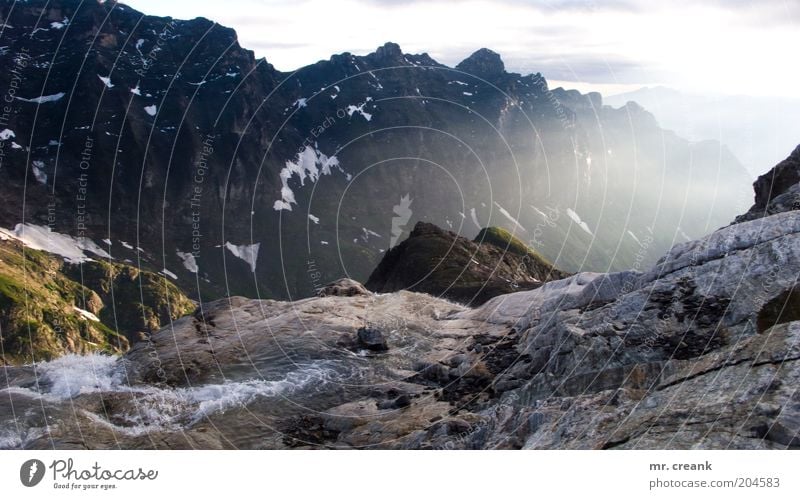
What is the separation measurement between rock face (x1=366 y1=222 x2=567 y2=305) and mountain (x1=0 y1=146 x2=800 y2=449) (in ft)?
119

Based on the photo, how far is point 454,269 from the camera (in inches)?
5256

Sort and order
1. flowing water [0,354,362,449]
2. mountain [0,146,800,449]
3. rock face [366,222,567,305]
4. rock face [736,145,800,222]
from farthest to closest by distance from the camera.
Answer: rock face [366,222,567,305], rock face [736,145,800,222], flowing water [0,354,362,449], mountain [0,146,800,449]

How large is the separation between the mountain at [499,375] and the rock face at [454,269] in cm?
3621

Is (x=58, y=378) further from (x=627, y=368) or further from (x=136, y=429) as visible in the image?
(x=627, y=368)

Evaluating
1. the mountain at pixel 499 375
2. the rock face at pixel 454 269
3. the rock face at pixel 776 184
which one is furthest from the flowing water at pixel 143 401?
the rock face at pixel 454 269

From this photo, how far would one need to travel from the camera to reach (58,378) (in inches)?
2495

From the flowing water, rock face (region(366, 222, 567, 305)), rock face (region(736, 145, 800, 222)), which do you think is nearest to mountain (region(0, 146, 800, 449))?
the flowing water

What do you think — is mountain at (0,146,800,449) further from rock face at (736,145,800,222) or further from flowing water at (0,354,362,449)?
rock face at (736,145,800,222)

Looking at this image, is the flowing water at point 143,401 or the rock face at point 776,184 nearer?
the flowing water at point 143,401

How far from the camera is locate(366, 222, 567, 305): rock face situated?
117062 mm

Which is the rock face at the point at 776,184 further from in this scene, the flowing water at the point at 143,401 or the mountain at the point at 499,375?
the flowing water at the point at 143,401

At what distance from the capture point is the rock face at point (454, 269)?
384 feet

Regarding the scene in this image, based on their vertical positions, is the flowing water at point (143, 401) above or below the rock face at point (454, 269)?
above

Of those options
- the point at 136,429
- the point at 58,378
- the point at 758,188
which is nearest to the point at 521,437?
the point at 136,429
